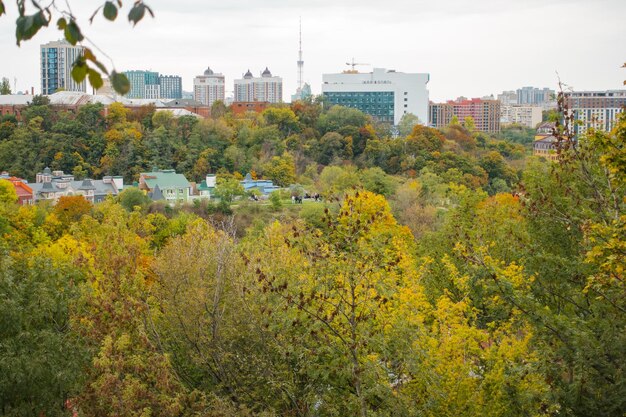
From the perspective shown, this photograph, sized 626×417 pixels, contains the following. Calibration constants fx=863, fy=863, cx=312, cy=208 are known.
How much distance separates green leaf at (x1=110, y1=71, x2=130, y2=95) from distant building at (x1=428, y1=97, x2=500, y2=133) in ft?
295

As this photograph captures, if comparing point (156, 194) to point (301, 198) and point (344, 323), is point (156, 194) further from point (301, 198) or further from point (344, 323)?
point (344, 323)

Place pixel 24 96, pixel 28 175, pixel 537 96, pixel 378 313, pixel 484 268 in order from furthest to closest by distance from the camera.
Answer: pixel 537 96, pixel 24 96, pixel 28 175, pixel 378 313, pixel 484 268

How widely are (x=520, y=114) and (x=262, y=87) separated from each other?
31368 mm

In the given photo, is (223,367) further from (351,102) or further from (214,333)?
(351,102)

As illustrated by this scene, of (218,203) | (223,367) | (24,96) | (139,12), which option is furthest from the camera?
(24,96)

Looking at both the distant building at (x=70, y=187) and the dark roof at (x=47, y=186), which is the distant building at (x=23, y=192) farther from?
the dark roof at (x=47, y=186)

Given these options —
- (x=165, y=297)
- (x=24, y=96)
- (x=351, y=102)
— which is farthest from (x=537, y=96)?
(x=165, y=297)

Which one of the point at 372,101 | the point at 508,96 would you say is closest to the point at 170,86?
the point at 372,101

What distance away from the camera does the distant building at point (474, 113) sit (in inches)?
3627

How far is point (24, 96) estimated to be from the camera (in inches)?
2216

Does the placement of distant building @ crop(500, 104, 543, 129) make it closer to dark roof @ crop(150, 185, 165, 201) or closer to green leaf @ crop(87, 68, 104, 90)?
dark roof @ crop(150, 185, 165, 201)

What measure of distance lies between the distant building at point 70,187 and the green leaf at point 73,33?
34803mm

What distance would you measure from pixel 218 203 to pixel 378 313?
29.3 metres

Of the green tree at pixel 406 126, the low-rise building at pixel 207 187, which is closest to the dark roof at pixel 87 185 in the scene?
the low-rise building at pixel 207 187
